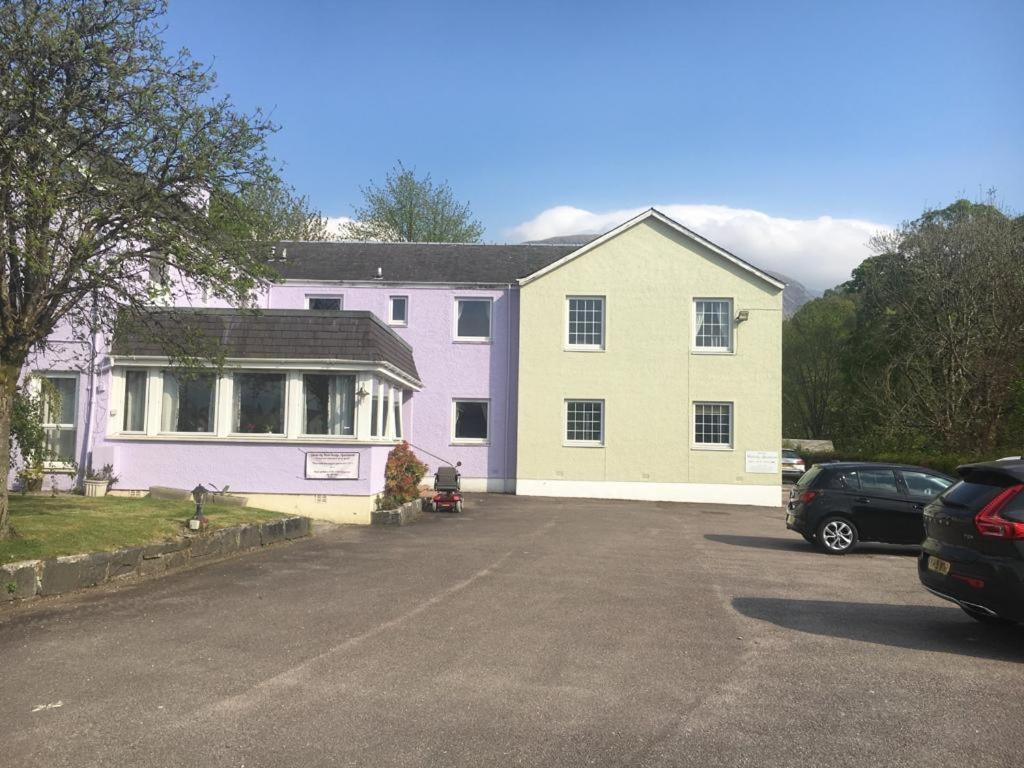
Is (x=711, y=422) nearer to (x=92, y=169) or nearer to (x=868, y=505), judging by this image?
(x=868, y=505)

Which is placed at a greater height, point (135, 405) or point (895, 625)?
point (135, 405)

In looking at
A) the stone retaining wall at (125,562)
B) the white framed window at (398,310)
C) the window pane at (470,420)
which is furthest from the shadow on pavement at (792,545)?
the white framed window at (398,310)

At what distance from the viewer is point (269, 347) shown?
17031mm

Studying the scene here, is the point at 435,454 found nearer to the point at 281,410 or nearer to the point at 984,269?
the point at 281,410

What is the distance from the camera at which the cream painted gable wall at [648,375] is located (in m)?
26.5

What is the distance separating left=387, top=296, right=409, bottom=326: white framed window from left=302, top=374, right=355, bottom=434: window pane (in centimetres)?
1085

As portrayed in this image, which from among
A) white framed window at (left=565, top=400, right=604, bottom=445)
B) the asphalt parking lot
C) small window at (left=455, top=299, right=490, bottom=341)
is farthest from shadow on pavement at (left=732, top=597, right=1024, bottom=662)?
small window at (left=455, top=299, right=490, bottom=341)

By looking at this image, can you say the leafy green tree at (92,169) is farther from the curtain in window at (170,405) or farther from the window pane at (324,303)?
the window pane at (324,303)

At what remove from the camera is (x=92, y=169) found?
9.70 meters

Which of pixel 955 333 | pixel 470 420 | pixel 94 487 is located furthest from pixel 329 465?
pixel 955 333

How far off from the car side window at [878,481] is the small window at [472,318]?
617 inches

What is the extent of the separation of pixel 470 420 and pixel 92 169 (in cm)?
1911

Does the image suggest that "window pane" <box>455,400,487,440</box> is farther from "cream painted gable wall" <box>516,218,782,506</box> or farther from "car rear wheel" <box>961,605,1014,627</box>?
"car rear wheel" <box>961,605,1014,627</box>

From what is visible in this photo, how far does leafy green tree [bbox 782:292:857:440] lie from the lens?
60250 mm
